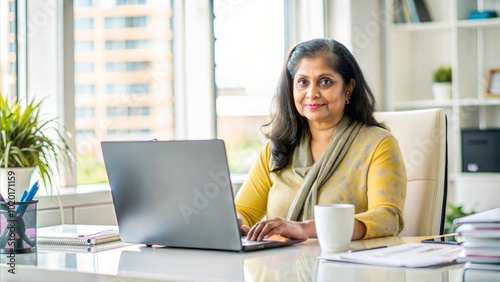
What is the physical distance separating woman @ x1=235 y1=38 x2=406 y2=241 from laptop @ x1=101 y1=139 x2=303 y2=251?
11.6 inches

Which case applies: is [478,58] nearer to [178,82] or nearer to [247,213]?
[178,82]

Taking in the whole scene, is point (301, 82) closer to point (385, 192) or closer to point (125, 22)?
point (385, 192)

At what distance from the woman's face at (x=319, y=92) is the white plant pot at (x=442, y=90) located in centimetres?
225

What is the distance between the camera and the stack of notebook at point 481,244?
3.82 ft

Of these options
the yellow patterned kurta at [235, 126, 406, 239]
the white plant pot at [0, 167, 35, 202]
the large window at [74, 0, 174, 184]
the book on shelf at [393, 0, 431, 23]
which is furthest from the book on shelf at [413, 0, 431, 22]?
the white plant pot at [0, 167, 35, 202]

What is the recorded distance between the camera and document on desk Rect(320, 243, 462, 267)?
1.23 meters

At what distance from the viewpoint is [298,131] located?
7.09ft

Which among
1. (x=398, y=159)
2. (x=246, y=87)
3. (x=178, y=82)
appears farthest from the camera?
(x=246, y=87)

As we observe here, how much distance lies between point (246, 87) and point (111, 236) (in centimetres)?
216

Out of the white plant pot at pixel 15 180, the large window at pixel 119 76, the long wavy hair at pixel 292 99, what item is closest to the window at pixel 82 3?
the large window at pixel 119 76

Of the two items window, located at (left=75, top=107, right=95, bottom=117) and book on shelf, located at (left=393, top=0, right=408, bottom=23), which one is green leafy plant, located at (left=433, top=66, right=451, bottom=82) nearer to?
book on shelf, located at (left=393, top=0, right=408, bottom=23)

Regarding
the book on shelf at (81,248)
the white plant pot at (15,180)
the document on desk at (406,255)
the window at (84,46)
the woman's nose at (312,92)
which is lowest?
the book on shelf at (81,248)

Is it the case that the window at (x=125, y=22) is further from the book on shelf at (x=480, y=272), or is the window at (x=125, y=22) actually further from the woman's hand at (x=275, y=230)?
the book on shelf at (x=480, y=272)


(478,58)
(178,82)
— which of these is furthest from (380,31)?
(178,82)
